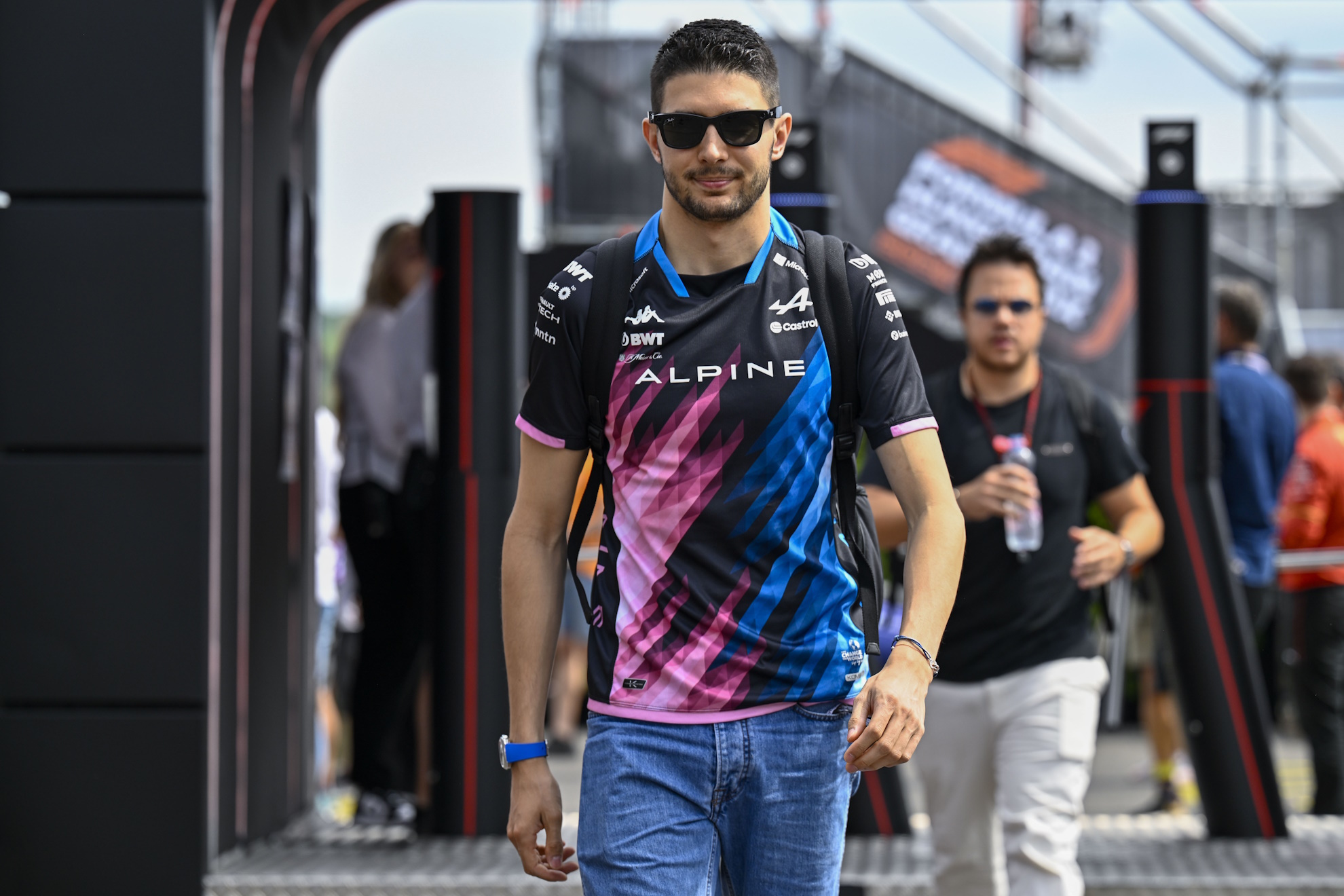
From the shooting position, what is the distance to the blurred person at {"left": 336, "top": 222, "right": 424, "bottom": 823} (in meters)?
5.98

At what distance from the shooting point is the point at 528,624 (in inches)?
105

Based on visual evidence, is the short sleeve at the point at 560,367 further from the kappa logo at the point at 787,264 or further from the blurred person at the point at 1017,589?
the blurred person at the point at 1017,589

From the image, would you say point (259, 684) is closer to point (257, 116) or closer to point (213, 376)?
point (213, 376)

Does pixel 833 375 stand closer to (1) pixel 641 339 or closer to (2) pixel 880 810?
(1) pixel 641 339

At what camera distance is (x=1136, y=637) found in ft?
29.3

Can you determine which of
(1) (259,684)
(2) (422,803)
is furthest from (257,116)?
(2) (422,803)

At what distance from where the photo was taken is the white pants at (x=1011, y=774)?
408 centimetres

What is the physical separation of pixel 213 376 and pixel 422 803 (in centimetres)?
175

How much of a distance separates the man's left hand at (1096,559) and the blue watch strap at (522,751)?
202 cm

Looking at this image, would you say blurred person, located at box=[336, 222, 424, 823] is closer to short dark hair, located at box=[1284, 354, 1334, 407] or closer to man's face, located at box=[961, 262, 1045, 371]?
man's face, located at box=[961, 262, 1045, 371]

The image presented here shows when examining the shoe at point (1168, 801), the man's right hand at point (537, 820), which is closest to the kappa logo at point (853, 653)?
the man's right hand at point (537, 820)

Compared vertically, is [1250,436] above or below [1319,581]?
above

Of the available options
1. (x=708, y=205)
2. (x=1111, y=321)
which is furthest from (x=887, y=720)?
(x=1111, y=321)

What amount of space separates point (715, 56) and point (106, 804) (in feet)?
10.3
